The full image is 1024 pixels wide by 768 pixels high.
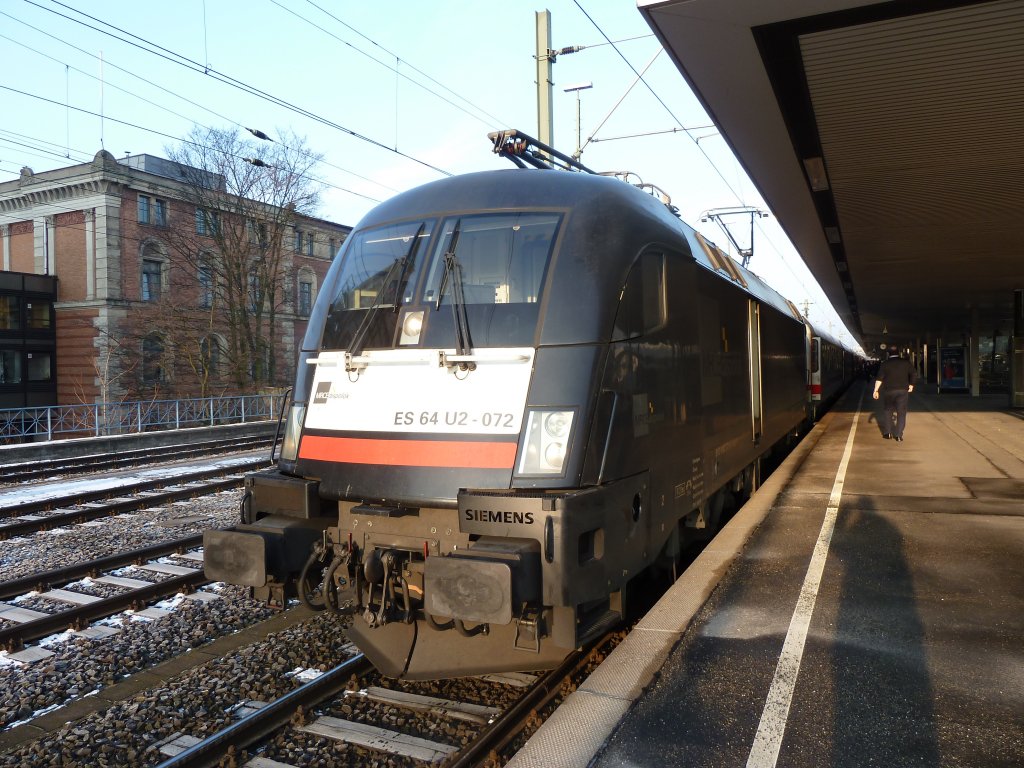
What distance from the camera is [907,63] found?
7.14 m

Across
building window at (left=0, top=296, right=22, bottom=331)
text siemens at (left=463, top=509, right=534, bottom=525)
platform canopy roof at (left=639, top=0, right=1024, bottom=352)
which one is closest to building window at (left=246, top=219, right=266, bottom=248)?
building window at (left=0, top=296, right=22, bottom=331)

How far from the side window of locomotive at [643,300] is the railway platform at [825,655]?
180 cm

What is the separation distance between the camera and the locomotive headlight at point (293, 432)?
4.87m

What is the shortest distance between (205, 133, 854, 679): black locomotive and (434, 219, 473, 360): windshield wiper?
0.01m

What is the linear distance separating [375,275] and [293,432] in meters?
1.14

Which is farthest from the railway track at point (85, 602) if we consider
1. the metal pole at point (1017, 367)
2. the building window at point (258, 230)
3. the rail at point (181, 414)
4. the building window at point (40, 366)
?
the building window at point (40, 366)

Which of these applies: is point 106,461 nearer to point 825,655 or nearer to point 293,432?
point 293,432

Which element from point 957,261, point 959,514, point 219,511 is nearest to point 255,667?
point 219,511

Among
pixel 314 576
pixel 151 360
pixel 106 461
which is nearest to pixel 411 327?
pixel 314 576

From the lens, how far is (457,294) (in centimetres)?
439

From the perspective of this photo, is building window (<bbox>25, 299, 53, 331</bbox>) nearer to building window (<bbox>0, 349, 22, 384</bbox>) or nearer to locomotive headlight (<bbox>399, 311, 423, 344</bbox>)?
building window (<bbox>0, 349, 22, 384</bbox>)

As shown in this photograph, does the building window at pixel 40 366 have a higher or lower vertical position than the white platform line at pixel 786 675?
higher

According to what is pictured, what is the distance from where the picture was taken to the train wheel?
4.41 m

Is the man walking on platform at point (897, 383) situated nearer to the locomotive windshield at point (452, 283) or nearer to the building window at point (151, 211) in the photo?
the locomotive windshield at point (452, 283)
